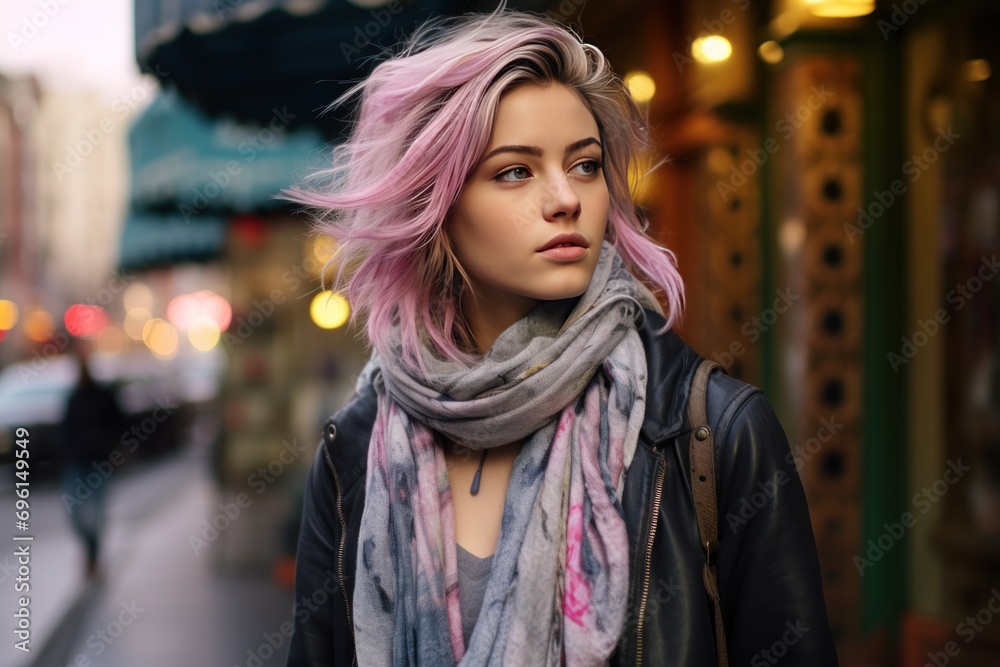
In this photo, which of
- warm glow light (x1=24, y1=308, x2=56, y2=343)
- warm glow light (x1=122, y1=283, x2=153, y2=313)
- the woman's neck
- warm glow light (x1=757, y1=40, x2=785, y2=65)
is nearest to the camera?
the woman's neck

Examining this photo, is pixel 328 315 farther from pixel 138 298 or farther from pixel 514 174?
pixel 138 298

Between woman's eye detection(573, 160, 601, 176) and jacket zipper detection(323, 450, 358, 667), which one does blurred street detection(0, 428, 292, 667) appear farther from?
woman's eye detection(573, 160, 601, 176)

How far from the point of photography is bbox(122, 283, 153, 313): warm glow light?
71438 mm

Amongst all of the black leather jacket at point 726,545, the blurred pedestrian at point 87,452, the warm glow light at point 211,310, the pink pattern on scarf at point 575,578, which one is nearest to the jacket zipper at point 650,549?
the black leather jacket at point 726,545

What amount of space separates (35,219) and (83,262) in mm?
22124

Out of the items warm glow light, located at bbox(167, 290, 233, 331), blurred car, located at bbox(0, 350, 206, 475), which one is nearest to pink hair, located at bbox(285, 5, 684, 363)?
warm glow light, located at bbox(167, 290, 233, 331)

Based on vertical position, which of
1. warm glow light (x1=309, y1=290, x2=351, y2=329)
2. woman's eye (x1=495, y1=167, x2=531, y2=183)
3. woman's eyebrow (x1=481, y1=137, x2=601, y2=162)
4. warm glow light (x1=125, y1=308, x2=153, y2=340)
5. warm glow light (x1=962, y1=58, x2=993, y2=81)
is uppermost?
warm glow light (x1=962, y1=58, x2=993, y2=81)

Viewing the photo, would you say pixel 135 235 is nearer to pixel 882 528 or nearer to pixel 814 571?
pixel 882 528

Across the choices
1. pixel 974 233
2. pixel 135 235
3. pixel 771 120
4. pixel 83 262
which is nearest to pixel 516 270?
pixel 974 233

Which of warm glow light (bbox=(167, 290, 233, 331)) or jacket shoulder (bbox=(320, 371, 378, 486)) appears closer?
jacket shoulder (bbox=(320, 371, 378, 486))

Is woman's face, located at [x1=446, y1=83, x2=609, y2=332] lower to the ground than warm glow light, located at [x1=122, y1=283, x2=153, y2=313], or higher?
higher

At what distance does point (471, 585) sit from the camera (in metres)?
1.69

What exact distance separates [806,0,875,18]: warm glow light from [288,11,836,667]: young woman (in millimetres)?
2767

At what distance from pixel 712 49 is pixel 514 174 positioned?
4080 mm
